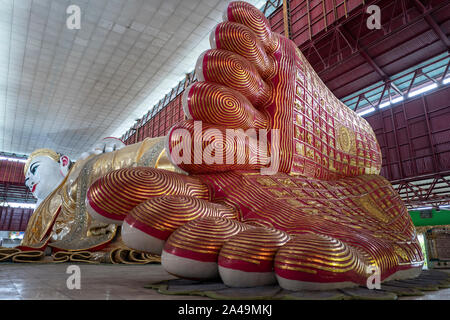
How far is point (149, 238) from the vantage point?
108 cm

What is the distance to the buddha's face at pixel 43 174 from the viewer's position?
4.82 metres

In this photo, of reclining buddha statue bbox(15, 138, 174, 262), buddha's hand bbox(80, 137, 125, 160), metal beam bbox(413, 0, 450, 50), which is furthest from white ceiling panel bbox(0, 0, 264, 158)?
reclining buddha statue bbox(15, 138, 174, 262)

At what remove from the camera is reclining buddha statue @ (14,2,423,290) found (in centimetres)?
98

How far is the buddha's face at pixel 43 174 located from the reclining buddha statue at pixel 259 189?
387cm

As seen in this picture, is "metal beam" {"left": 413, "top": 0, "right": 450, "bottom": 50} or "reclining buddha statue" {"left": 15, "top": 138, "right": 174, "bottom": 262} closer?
"reclining buddha statue" {"left": 15, "top": 138, "right": 174, "bottom": 262}

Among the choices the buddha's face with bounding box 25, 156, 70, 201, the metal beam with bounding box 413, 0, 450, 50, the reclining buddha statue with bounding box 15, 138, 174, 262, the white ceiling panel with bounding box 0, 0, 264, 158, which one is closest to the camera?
the reclining buddha statue with bounding box 15, 138, 174, 262

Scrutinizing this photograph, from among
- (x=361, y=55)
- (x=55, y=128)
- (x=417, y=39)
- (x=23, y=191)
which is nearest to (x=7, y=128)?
(x=55, y=128)

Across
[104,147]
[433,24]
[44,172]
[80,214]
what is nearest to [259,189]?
[80,214]

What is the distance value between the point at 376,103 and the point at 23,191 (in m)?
16.5

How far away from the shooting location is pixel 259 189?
161cm

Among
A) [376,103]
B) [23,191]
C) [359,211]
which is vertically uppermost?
[376,103]

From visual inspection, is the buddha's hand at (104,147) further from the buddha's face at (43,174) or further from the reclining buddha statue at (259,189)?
A: the reclining buddha statue at (259,189)

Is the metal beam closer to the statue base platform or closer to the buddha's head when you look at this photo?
the statue base platform
